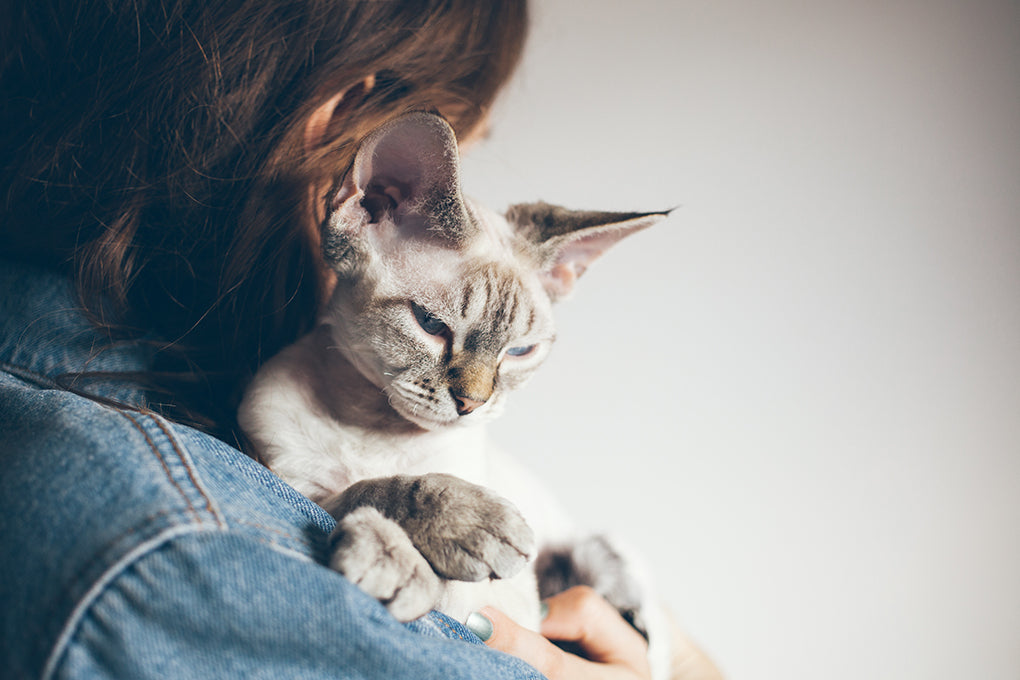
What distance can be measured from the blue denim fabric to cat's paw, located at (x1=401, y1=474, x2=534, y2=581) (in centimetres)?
7

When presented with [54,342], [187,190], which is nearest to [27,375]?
[54,342]

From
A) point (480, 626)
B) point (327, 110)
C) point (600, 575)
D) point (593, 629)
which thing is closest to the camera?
point (480, 626)

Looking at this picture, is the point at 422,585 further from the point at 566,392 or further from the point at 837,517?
the point at 837,517

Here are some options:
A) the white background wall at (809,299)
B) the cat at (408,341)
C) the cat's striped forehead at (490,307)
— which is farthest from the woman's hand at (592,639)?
the white background wall at (809,299)

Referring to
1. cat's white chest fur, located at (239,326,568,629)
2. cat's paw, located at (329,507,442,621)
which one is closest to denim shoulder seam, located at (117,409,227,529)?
cat's paw, located at (329,507,442,621)

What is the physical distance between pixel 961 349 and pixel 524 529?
1444 millimetres

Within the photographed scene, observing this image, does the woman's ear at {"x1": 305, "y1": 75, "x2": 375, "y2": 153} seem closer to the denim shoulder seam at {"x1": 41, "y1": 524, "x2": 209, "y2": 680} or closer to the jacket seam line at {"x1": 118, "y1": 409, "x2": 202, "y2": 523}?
the jacket seam line at {"x1": 118, "y1": 409, "x2": 202, "y2": 523}

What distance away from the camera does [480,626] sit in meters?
0.69

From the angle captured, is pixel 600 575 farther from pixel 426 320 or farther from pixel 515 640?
pixel 426 320

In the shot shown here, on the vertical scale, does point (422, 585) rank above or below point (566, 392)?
above

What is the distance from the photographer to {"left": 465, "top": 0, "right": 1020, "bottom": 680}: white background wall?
4.83 feet

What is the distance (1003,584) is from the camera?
60.2 inches

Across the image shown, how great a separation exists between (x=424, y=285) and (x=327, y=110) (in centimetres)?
27

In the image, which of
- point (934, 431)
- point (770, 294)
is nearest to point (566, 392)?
point (770, 294)
